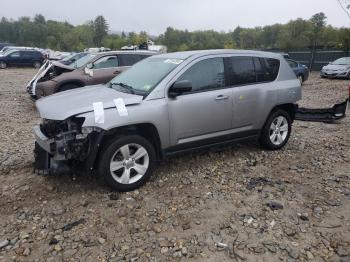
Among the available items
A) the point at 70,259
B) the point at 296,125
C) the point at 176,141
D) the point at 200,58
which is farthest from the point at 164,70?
the point at 296,125

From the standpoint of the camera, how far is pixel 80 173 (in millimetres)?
4984

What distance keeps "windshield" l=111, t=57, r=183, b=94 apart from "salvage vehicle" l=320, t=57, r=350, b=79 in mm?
17640

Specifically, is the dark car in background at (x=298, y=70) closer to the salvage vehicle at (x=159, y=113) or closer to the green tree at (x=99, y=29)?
the salvage vehicle at (x=159, y=113)

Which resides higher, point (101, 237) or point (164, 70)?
point (164, 70)

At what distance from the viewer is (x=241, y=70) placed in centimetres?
557

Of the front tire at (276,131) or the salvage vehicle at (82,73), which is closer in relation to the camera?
the front tire at (276,131)

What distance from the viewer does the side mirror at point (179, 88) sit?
181 inches

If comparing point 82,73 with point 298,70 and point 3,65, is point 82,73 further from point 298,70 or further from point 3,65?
point 3,65

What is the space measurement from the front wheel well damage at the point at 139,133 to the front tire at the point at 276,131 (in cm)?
214

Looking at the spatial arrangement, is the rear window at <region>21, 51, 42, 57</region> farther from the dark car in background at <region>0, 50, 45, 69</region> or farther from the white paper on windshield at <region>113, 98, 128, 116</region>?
the white paper on windshield at <region>113, 98, 128, 116</region>

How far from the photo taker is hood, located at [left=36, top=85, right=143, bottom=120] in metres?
4.20

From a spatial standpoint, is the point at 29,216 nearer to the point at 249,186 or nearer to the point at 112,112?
the point at 112,112

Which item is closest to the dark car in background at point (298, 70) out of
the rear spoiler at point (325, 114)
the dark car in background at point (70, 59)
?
the rear spoiler at point (325, 114)

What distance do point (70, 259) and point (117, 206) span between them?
3.29 feet
